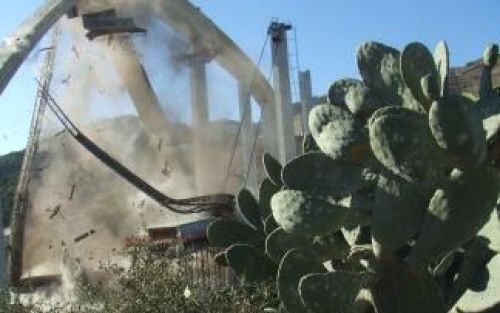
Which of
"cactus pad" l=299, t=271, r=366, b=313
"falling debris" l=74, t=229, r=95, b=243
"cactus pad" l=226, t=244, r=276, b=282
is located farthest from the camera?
"falling debris" l=74, t=229, r=95, b=243

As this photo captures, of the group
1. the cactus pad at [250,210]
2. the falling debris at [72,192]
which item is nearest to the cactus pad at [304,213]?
the cactus pad at [250,210]

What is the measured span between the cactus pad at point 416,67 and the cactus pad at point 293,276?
1.55m

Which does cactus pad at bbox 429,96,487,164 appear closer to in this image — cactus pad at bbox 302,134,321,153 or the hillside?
cactus pad at bbox 302,134,321,153

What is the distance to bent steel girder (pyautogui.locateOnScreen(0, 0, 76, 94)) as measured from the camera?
41562mm

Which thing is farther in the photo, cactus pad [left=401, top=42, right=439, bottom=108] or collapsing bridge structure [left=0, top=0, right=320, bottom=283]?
collapsing bridge structure [left=0, top=0, right=320, bottom=283]

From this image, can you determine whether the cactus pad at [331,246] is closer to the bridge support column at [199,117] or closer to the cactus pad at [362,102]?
the cactus pad at [362,102]

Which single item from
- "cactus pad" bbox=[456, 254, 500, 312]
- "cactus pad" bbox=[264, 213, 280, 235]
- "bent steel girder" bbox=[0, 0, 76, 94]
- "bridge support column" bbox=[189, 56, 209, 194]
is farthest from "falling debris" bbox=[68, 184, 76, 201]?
"cactus pad" bbox=[456, 254, 500, 312]

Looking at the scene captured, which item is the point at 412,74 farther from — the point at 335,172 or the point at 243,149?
the point at 243,149

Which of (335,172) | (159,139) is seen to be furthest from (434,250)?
(159,139)

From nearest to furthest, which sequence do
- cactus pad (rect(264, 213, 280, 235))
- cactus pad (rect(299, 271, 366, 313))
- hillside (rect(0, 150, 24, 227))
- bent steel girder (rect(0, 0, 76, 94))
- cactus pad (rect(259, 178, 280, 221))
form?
cactus pad (rect(299, 271, 366, 313)), cactus pad (rect(264, 213, 280, 235)), cactus pad (rect(259, 178, 280, 221)), bent steel girder (rect(0, 0, 76, 94)), hillside (rect(0, 150, 24, 227))

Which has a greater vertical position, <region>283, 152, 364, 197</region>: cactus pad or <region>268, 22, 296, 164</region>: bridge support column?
<region>268, 22, 296, 164</region>: bridge support column

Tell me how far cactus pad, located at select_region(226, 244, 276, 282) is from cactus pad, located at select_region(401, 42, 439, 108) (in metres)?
2.66

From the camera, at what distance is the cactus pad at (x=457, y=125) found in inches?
195

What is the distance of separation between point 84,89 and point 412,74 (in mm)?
48454
